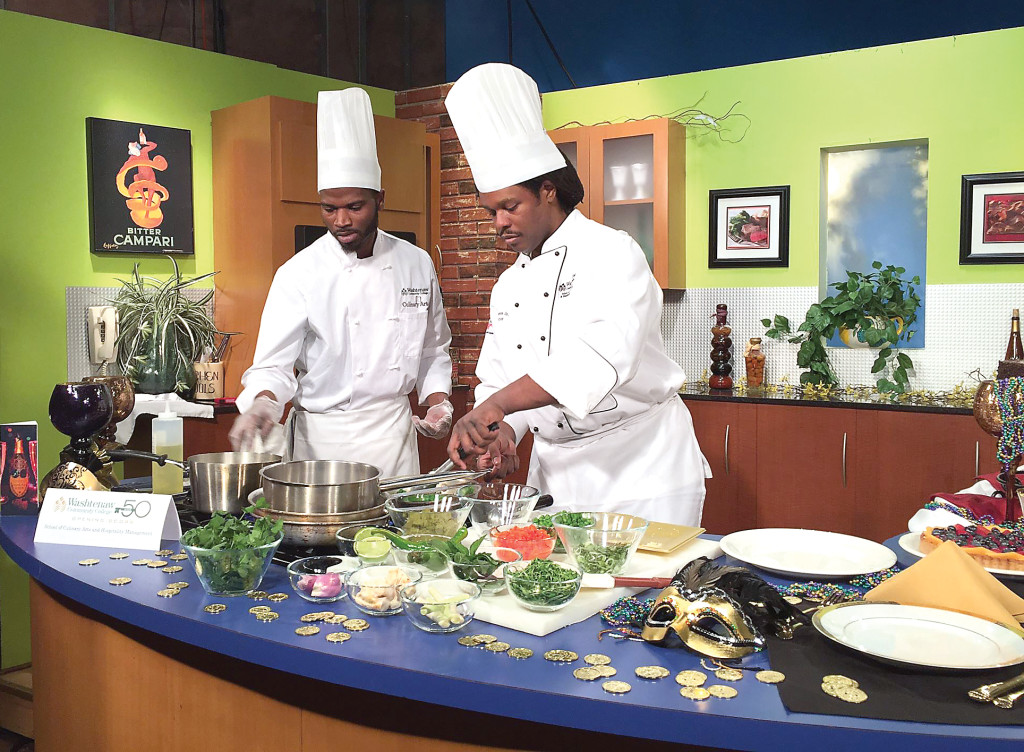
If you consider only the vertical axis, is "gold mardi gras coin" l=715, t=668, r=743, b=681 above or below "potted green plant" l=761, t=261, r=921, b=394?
below

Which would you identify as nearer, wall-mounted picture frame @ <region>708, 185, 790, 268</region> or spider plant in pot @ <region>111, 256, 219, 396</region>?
spider plant in pot @ <region>111, 256, 219, 396</region>

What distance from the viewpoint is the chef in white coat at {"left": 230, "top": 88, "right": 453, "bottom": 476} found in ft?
10.6

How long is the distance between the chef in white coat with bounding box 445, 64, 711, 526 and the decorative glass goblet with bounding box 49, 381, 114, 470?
101 cm

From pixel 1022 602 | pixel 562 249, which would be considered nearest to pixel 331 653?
pixel 1022 602

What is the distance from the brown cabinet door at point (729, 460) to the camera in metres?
4.74

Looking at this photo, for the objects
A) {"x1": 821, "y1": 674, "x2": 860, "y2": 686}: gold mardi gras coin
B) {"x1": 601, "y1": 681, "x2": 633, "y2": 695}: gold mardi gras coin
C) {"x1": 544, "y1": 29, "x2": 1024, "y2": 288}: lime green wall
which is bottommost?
{"x1": 601, "y1": 681, "x2": 633, "y2": 695}: gold mardi gras coin

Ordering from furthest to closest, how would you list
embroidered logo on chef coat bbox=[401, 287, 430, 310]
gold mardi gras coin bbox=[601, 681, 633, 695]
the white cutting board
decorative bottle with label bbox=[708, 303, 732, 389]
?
decorative bottle with label bbox=[708, 303, 732, 389], embroidered logo on chef coat bbox=[401, 287, 430, 310], the white cutting board, gold mardi gras coin bbox=[601, 681, 633, 695]

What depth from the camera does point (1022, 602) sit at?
58.0 inches

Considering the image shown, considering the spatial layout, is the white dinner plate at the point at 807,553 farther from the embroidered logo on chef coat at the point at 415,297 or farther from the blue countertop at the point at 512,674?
the embroidered logo on chef coat at the point at 415,297

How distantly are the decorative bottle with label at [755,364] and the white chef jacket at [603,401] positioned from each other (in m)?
2.47

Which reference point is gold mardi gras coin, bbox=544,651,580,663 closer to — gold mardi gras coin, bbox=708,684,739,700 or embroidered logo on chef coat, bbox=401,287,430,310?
gold mardi gras coin, bbox=708,684,739,700

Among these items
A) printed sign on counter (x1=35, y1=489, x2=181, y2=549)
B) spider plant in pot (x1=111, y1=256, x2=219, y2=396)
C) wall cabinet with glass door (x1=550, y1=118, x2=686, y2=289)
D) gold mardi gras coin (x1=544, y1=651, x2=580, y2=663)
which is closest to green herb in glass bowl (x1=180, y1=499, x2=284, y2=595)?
printed sign on counter (x1=35, y1=489, x2=181, y2=549)

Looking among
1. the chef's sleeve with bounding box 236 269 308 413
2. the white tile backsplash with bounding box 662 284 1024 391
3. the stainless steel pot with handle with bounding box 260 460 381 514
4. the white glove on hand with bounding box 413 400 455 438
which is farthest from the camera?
the white tile backsplash with bounding box 662 284 1024 391

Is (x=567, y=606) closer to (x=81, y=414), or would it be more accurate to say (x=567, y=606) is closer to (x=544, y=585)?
(x=544, y=585)
